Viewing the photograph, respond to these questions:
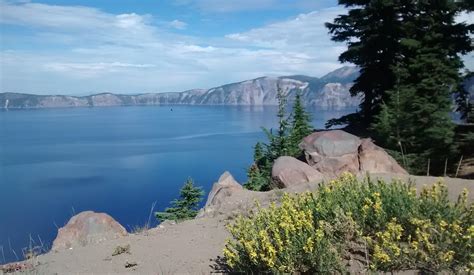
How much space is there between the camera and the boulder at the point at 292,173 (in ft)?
41.0

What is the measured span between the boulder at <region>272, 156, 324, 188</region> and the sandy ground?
14.3 ft

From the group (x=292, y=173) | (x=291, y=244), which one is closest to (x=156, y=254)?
(x=291, y=244)

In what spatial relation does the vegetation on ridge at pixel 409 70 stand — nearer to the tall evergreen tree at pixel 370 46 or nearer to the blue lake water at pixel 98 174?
the tall evergreen tree at pixel 370 46

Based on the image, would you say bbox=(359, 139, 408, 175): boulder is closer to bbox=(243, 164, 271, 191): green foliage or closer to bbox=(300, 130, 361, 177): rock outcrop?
bbox=(300, 130, 361, 177): rock outcrop

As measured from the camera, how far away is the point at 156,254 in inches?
263

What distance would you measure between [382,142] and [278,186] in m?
6.01

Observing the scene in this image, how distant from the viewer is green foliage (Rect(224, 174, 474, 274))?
4.40 meters

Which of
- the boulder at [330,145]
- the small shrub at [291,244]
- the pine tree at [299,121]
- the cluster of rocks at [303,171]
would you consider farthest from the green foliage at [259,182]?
the small shrub at [291,244]

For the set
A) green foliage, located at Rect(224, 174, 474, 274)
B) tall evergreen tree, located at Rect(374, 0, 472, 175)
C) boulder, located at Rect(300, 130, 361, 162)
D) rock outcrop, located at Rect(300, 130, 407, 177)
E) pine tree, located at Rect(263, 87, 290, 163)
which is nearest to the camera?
green foliage, located at Rect(224, 174, 474, 274)

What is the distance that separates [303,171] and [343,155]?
2328 millimetres

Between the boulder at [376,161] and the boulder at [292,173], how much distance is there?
1813 mm

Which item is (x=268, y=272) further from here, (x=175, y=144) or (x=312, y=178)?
(x=175, y=144)

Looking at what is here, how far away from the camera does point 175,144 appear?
2653 inches

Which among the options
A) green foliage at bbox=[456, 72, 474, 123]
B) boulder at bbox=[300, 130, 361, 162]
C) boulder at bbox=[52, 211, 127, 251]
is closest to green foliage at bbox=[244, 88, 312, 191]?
boulder at bbox=[300, 130, 361, 162]
